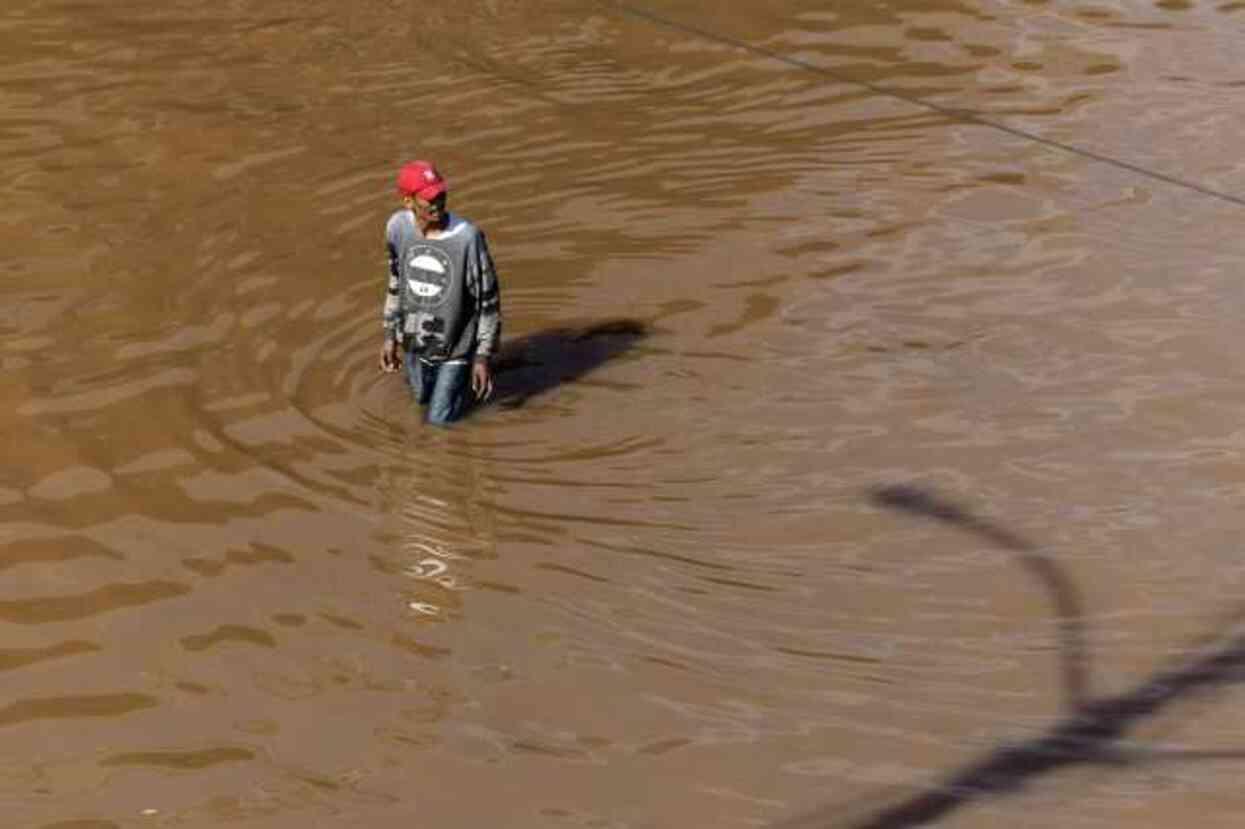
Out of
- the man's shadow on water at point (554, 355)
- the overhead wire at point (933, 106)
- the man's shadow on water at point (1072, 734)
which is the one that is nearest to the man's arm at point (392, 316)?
the man's shadow on water at point (554, 355)

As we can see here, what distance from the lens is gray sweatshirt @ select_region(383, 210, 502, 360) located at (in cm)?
1141

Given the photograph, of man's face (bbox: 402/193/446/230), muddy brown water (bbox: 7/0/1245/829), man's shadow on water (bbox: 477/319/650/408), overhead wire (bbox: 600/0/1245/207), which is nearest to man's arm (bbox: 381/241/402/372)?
man's face (bbox: 402/193/446/230)

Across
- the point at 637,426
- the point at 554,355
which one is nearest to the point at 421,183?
the point at 637,426

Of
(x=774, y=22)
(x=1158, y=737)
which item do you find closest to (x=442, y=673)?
(x=1158, y=737)

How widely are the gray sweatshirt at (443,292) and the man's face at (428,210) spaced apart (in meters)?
0.07

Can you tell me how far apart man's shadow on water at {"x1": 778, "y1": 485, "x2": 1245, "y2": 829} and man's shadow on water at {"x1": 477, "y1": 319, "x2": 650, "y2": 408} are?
10.5ft

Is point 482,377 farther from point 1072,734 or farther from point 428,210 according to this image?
point 1072,734

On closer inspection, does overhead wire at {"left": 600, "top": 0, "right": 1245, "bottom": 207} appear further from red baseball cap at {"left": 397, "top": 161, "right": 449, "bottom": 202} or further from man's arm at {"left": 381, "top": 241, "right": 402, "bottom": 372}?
red baseball cap at {"left": 397, "top": 161, "right": 449, "bottom": 202}

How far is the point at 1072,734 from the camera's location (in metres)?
9.06

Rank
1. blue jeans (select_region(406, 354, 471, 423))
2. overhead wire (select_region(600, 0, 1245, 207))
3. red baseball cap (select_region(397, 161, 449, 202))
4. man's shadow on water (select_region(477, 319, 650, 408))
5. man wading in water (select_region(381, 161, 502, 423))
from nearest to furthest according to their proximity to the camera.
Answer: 1. red baseball cap (select_region(397, 161, 449, 202))
2. man wading in water (select_region(381, 161, 502, 423))
3. blue jeans (select_region(406, 354, 471, 423))
4. man's shadow on water (select_region(477, 319, 650, 408))
5. overhead wire (select_region(600, 0, 1245, 207))

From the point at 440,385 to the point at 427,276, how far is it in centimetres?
61

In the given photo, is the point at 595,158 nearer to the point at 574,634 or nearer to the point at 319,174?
the point at 319,174

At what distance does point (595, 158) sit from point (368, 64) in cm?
243

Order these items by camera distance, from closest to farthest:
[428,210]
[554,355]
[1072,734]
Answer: [1072,734]
[428,210]
[554,355]
